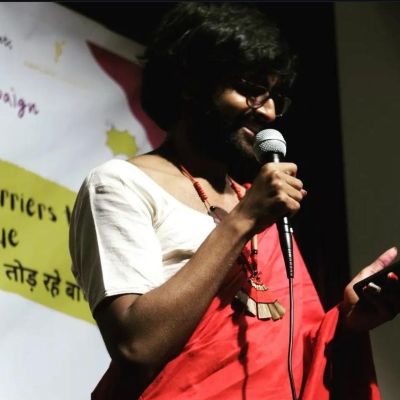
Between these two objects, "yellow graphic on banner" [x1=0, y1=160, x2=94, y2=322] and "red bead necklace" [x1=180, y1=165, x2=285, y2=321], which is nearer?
"red bead necklace" [x1=180, y1=165, x2=285, y2=321]

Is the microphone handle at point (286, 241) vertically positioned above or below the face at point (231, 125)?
below

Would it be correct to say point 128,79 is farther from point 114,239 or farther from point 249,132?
Result: point 114,239

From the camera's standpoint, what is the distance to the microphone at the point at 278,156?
961 mm

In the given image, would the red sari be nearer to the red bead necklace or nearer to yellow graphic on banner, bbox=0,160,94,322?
the red bead necklace

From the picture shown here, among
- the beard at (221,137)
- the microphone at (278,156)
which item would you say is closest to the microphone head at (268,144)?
the microphone at (278,156)

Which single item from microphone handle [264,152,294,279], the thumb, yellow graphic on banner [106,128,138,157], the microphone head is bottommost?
yellow graphic on banner [106,128,138,157]

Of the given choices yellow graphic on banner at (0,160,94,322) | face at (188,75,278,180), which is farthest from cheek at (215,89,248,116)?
yellow graphic on banner at (0,160,94,322)

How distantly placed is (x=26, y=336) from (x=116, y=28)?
851 millimetres

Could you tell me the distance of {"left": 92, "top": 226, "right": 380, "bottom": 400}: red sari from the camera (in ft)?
3.09

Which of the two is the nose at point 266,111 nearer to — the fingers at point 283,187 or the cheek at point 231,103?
→ the cheek at point 231,103

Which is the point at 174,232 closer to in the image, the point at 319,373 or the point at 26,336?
the point at 319,373

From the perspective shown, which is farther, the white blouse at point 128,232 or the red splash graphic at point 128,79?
the red splash graphic at point 128,79

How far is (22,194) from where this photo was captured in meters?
1.44

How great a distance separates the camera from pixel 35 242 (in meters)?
1.42
